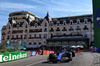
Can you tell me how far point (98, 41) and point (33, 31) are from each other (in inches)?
2242

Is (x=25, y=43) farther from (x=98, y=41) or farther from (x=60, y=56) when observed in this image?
(x=98, y=41)

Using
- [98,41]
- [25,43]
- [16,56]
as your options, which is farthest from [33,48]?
[98,41]

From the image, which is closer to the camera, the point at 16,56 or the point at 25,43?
the point at 16,56

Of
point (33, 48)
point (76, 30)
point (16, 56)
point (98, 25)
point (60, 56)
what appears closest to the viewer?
point (98, 25)

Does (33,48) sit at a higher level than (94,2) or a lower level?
lower

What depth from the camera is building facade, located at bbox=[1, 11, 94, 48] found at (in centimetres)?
5444

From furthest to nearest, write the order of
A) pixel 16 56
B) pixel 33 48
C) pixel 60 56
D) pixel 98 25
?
1. pixel 33 48
2. pixel 16 56
3. pixel 60 56
4. pixel 98 25

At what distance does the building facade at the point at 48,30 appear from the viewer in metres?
54.4

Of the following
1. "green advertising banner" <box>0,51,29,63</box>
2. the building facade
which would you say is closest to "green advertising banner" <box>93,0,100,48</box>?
"green advertising banner" <box>0,51,29,63</box>

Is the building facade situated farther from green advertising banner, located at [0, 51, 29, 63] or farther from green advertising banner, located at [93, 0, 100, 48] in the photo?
green advertising banner, located at [93, 0, 100, 48]

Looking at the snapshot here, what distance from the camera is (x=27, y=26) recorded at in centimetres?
6456

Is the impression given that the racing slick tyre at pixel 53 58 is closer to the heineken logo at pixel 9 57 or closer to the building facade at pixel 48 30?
the heineken logo at pixel 9 57

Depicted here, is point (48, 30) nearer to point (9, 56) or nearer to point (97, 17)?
point (9, 56)

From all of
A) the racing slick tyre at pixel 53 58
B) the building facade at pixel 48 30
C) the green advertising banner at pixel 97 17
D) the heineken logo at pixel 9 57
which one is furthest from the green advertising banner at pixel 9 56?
the building facade at pixel 48 30
